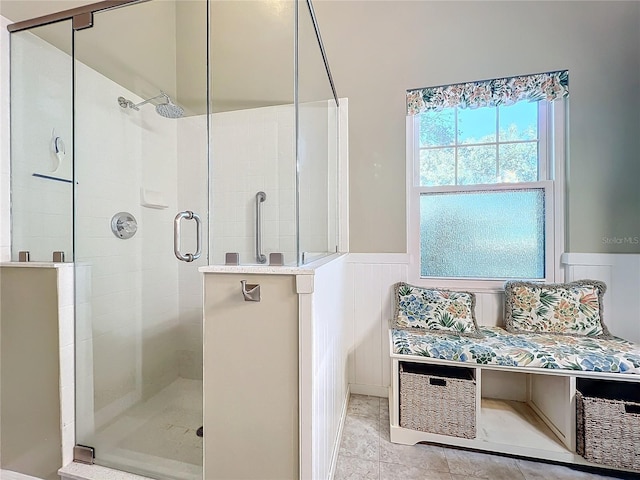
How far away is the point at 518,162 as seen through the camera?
1.95 meters

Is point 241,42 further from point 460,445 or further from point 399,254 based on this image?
point 460,445

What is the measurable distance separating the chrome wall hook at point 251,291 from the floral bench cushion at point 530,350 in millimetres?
920

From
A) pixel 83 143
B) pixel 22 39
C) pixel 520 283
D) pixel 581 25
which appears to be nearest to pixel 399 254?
pixel 520 283

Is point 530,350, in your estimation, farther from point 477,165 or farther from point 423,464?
point 477,165

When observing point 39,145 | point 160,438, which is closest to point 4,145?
point 39,145

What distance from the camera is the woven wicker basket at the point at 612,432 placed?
1330mm

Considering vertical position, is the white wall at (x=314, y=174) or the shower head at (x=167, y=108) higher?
the shower head at (x=167, y=108)

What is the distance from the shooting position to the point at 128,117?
1.85 m

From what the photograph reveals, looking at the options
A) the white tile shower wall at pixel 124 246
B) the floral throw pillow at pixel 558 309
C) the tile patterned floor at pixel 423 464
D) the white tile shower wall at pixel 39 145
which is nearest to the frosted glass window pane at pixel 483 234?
the floral throw pillow at pixel 558 309

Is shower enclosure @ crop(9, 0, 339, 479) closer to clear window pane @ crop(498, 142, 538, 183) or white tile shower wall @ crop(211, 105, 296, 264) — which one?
white tile shower wall @ crop(211, 105, 296, 264)

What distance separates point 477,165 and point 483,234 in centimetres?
48

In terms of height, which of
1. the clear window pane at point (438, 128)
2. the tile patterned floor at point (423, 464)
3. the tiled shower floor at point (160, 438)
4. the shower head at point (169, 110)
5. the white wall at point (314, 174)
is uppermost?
the shower head at point (169, 110)

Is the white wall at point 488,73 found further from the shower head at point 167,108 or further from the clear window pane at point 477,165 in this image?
the shower head at point 167,108

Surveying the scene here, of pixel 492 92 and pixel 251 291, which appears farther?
pixel 492 92
